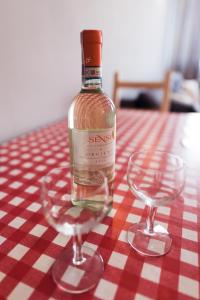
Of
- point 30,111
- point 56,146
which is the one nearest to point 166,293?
point 56,146

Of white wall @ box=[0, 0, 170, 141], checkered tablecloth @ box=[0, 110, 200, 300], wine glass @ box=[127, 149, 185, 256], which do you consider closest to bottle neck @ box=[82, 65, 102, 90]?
wine glass @ box=[127, 149, 185, 256]

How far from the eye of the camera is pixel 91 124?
1.47 feet

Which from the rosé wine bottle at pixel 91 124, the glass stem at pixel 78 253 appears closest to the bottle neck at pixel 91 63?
the rosé wine bottle at pixel 91 124

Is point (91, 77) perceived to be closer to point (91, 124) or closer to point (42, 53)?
point (91, 124)

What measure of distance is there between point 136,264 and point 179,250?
0.08 metres

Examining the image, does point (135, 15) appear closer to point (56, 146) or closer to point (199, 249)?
point (56, 146)

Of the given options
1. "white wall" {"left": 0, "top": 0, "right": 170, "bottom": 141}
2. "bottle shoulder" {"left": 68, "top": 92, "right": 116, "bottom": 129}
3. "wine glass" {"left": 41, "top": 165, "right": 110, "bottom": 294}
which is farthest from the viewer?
"white wall" {"left": 0, "top": 0, "right": 170, "bottom": 141}

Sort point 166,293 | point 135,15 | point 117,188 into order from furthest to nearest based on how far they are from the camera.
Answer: point 135,15, point 117,188, point 166,293

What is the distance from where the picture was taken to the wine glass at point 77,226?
0.29 meters

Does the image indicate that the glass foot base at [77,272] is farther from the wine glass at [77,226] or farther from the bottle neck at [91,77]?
the bottle neck at [91,77]

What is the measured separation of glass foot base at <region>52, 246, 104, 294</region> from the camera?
296mm

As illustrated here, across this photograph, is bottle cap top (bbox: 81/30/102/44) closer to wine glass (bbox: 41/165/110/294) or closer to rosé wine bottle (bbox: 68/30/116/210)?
rosé wine bottle (bbox: 68/30/116/210)

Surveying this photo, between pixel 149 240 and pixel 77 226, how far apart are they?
14 cm

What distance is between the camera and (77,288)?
29cm
